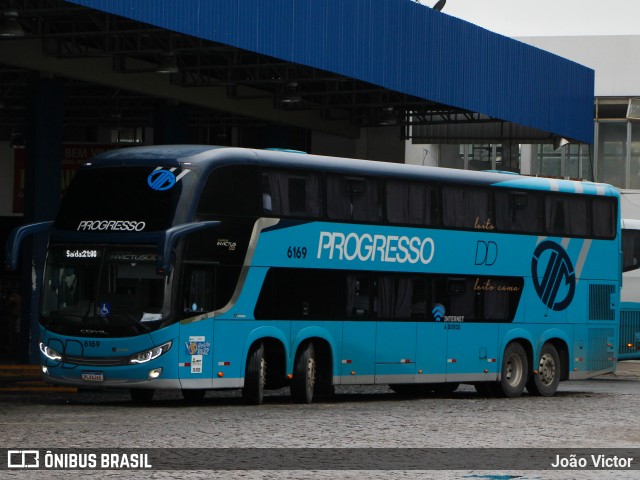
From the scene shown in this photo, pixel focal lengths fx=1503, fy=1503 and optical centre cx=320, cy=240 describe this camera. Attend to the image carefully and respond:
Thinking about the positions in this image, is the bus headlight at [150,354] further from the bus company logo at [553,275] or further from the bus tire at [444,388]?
the bus tire at [444,388]

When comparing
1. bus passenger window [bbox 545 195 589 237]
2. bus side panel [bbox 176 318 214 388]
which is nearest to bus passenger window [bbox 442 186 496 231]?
bus passenger window [bbox 545 195 589 237]

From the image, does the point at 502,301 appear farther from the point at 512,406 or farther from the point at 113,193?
the point at 113,193

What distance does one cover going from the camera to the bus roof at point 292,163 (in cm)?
2158

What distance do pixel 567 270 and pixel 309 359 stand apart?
22.4 ft

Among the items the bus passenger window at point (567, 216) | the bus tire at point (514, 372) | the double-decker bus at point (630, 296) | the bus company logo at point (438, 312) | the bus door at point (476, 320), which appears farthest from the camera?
the double-decker bus at point (630, 296)

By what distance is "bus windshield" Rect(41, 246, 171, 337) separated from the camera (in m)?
21.0

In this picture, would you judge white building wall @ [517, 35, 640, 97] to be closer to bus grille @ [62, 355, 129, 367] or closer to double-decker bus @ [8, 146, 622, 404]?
double-decker bus @ [8, 146, 622, 404]

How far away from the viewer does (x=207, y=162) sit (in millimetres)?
21516

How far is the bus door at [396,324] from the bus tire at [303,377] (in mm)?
1580

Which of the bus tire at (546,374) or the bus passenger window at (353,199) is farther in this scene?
the bus tire at (546,374)

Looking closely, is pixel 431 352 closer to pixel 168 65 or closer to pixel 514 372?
pixel 514 372

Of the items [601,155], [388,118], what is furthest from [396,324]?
[601,155]

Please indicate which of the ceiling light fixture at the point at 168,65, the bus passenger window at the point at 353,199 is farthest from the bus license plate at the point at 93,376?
the ceiling light fixture at the point at 168,65

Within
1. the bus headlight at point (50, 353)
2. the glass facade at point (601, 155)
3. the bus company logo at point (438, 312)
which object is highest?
the glass facade at point (601, 155)
